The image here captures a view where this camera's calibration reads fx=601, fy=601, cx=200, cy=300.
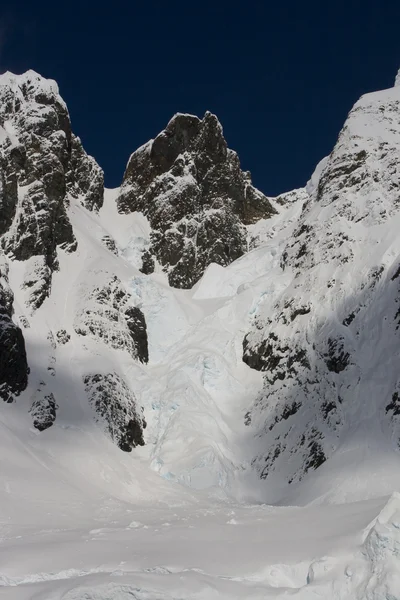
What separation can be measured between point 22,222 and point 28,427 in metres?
27.9

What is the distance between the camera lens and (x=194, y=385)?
55125 mm

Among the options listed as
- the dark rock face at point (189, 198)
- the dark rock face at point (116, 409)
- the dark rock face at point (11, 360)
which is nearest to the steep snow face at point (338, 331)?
the dark rock face at point (116, 409)

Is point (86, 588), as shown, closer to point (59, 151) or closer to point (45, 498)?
point (45, 498)

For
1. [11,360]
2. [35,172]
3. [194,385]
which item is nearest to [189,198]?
[35,172]

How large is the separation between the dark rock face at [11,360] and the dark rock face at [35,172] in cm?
1029

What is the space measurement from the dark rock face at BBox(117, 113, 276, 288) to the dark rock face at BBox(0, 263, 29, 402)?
36475 millimetres

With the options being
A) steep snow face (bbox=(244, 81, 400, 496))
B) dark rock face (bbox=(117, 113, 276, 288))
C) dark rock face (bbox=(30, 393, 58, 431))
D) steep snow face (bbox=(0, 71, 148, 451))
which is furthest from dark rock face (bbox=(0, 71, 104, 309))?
steep snow face (bbox=(244, 81, 400, 496))

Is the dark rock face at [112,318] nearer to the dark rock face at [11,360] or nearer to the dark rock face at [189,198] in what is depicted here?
the dark rock face at [11,360]

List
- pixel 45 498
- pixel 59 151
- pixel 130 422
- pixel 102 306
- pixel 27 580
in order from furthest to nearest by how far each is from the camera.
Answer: pixel 59 151, pixel 102 306, pixel 130 422, pixel 45 498, pixel 27 580

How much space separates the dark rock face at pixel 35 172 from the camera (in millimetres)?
64062

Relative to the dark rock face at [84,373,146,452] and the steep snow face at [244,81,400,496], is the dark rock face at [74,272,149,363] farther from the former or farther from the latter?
the steep snow face at [244,81,400,496]

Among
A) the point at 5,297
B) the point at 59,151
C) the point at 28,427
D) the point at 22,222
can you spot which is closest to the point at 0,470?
the point at 28,427

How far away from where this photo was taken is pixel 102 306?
62.3m

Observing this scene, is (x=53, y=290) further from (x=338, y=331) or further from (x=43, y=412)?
(x=338, y=331)
